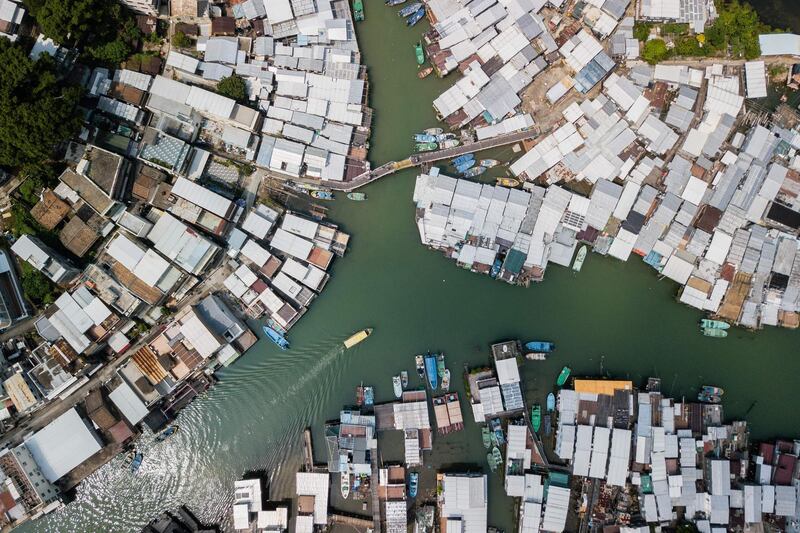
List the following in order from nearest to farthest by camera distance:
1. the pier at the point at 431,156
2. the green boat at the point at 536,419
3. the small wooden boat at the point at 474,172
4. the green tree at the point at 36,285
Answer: the green tree at the point at 36,285
the green boat at the point at 536,419
the pier at the point at 431,156
the small wooden boat at the point at 474,172

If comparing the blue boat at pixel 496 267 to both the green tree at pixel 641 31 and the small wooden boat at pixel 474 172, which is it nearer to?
the small wooden boat at pixel 474 172

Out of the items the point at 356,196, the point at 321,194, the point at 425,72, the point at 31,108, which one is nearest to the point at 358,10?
the point at 425,72

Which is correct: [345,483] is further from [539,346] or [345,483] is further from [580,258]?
[580,258]

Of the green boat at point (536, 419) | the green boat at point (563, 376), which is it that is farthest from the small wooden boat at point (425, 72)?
the green boat at point (536, 419)

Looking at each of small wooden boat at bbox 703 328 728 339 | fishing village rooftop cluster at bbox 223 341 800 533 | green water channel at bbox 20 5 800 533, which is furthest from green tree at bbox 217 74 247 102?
small wooden boat at bbox 703 328 728 339

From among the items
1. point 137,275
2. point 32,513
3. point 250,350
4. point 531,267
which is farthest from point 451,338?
point 32,513

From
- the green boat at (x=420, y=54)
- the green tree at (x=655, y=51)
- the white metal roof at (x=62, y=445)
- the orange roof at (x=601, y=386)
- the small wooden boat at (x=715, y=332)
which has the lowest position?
the white metal roof at (x=62, y=445)

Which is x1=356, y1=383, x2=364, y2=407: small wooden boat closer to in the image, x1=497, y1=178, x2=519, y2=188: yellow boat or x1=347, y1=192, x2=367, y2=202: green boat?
x1=347, y1=192, x2=367, y2=202: green boat
